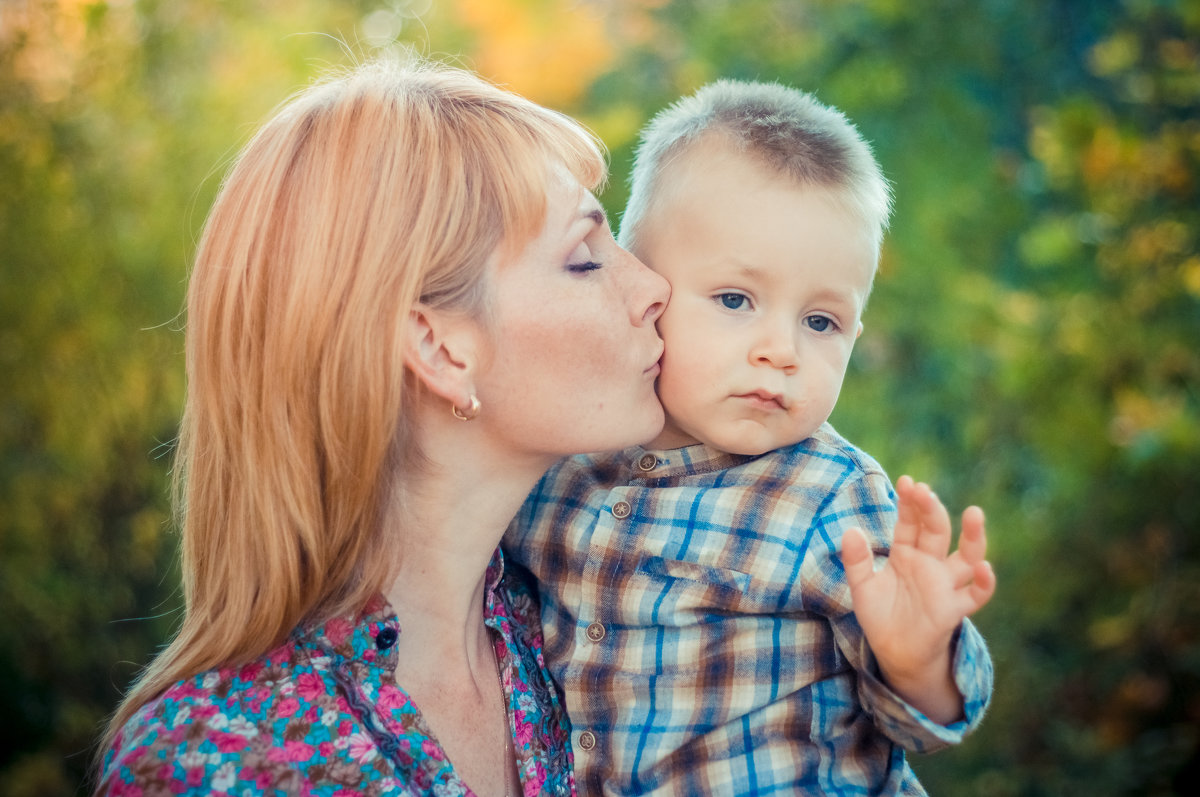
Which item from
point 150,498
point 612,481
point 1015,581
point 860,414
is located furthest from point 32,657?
point 1015,581

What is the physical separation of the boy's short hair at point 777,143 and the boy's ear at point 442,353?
0.44m

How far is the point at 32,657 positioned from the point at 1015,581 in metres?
3.64

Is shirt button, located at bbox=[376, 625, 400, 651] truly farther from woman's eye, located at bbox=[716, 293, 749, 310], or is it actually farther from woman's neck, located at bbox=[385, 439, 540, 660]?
woman's eye, located at bbox=[716, 293, 749, 310]

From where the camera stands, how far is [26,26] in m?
3.50

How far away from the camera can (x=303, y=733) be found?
1.38 m

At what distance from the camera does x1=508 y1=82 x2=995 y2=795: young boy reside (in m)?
1.61

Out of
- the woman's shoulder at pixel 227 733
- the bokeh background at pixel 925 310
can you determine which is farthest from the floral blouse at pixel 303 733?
the bokeh background at pixel 925 310

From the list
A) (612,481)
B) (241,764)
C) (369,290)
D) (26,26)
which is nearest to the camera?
(241,764)

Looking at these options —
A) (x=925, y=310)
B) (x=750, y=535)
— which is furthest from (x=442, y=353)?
(x=925, y=310)

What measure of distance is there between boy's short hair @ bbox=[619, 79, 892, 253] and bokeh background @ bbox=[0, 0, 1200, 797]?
179 centimetres

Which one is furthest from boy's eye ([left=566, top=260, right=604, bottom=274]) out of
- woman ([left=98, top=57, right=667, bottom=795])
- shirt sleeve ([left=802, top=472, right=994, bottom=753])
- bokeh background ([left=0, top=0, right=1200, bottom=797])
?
bokeh background ([left=0, top=0, right=1200, bottom=797])

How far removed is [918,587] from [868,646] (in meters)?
0.17

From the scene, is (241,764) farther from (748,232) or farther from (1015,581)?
(1015,581)

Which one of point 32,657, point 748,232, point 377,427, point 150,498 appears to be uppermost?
point 748,232
